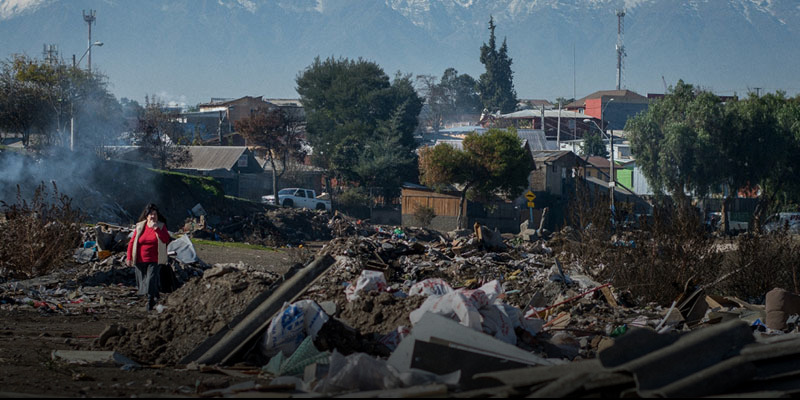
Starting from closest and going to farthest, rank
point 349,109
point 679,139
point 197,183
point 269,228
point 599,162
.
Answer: point 269,228 → point 197,183 → point 679,139 → point 349,109 → point 599,162

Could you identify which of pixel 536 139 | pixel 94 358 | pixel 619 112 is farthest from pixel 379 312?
pixel 619 112

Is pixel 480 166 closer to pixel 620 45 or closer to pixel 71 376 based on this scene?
pixel 71 376

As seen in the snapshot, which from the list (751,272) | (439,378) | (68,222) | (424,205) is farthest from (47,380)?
(424,205)

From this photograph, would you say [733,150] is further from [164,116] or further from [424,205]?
[164,116]

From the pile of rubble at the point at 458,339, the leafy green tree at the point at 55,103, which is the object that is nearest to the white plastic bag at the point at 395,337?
the pile of rubble at the point at 458,339

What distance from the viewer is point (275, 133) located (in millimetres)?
50938

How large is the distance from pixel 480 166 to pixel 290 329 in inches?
1476

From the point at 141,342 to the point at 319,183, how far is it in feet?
159

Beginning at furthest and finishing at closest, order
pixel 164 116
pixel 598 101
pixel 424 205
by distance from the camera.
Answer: pixel 598 101 → pixel 164 116 → pixel 424 205

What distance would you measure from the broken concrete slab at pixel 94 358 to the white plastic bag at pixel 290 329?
3.75ft

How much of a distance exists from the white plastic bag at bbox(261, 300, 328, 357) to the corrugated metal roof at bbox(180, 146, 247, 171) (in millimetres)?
43584

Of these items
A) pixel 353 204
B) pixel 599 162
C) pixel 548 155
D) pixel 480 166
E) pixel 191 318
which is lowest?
pixel 353 204

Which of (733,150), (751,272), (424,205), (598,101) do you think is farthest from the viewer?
(598,101)

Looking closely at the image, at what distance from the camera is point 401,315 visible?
7.02 m
